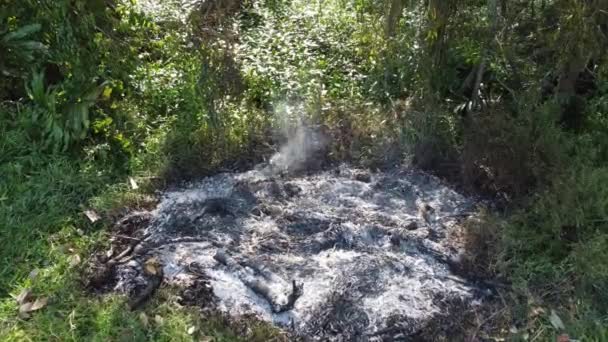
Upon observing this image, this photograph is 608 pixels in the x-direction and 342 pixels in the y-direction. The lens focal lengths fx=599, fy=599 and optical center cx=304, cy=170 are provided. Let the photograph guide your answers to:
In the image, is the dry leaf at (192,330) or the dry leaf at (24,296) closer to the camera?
the dry leaf at (192,330)

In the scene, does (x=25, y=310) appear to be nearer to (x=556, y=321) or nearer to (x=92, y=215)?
(x=92, y=215)

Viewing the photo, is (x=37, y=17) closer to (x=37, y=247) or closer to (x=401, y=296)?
(x=37, y=247)

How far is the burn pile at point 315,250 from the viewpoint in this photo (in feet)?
9.23

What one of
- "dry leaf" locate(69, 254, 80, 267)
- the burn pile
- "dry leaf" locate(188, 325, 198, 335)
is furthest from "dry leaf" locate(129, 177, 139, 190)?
"dry leaf" locate(188, 325, 198, 335)

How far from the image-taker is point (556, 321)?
2688mm

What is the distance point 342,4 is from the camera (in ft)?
16.6

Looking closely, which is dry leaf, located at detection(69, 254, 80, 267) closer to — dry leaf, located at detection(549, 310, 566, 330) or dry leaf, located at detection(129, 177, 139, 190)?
dry leaf, located at detection(129, 177, 139, 190)

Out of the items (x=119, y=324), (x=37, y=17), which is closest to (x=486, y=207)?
(x=119, y=324)

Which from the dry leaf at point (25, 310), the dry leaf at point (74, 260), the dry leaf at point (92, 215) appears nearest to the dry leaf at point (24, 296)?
the dry leaf at point (25, 310)

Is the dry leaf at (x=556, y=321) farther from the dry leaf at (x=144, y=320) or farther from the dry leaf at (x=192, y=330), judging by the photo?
the dry leaf at (x=144, y=320)

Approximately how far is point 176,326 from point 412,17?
8.05 ft

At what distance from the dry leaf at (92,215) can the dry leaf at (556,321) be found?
235cm

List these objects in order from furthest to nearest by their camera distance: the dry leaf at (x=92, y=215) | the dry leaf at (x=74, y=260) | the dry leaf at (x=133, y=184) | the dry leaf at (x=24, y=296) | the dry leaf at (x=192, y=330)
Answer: the dry leaf at (x=133, y=184) < the dry leaf at (x=92, y=215) < the dry leaf at (x=74, y=260) < the dry leaf at (x=24, y=296) < the dry leaf at (x=192, y=330)

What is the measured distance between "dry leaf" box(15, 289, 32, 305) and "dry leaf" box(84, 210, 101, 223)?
0.54 metres
